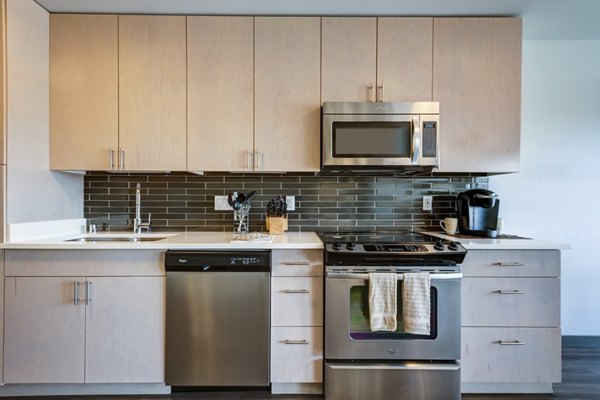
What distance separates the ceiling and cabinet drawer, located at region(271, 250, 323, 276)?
1496mm

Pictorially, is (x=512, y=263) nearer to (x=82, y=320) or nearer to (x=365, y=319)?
(x=365, y=319)

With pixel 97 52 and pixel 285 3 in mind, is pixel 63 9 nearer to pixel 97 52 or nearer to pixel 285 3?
pixel 97 52

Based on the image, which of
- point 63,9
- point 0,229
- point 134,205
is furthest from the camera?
point 134,205

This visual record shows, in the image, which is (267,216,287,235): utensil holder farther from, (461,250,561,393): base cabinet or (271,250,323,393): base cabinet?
(461,250,561,393): base cabinet

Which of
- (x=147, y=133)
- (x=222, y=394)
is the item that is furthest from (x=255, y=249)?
(x=147, y=133)

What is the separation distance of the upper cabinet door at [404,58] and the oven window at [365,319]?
3.95 feet

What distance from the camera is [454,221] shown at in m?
2.26

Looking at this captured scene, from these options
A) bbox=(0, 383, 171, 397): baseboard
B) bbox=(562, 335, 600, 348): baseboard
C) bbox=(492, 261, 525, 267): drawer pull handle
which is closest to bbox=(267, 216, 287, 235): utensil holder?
bbox=(0, 383, 171, 397): baseboard

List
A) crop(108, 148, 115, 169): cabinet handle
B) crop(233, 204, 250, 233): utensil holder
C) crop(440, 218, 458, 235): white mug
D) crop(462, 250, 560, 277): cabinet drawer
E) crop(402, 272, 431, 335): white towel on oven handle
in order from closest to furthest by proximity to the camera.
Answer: crop(402, 272, 431, 335): white towel on oven handle < crop(462, 250, 560, 277): cabinet drawer < crop(108, 148, 115, 169): cabinet handle < crop(440, 218, 458, 235): white mug < crop(233, 204, 250, 233): utensil holder

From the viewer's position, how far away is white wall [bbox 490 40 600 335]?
8.20ft

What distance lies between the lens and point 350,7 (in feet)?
6.71

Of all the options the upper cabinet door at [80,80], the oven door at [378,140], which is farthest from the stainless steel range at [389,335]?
the upper cabinet door at [80,80]

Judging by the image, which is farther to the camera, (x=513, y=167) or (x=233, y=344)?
(x=513, y=167)

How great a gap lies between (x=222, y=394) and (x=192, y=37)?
2.17 metres
